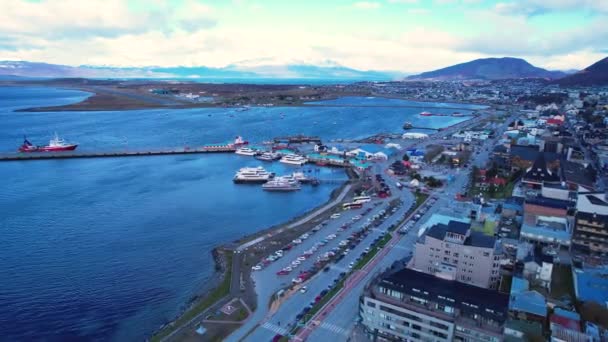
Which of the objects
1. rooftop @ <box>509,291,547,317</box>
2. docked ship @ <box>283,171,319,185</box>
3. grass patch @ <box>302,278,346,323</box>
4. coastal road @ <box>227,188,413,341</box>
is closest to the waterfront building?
rooftop @ <box>509,291,547,317</box>

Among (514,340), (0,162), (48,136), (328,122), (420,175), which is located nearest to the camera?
(514,340)

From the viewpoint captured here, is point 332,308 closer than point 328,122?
Yes

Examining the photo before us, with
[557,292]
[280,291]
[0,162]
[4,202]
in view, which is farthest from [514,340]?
[0,162]

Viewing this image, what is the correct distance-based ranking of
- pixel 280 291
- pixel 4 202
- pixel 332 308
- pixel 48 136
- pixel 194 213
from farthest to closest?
pixel 48 136 → pixel 4 202 → pixel 194 213 → pixel 280 291 → pixel 332 308

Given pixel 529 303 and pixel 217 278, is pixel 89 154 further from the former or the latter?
pixel 529 303

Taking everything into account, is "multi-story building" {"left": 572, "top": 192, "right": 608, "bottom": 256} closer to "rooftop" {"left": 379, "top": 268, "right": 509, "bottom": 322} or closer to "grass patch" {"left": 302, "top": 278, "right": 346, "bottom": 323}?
"rooftop" {"left": 379, "top": 268, "right": 509, "bottom": 322}

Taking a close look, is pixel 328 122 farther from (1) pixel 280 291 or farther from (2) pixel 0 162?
(1) pixel 280 291

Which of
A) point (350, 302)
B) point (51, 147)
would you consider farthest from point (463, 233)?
point (51, 147)
